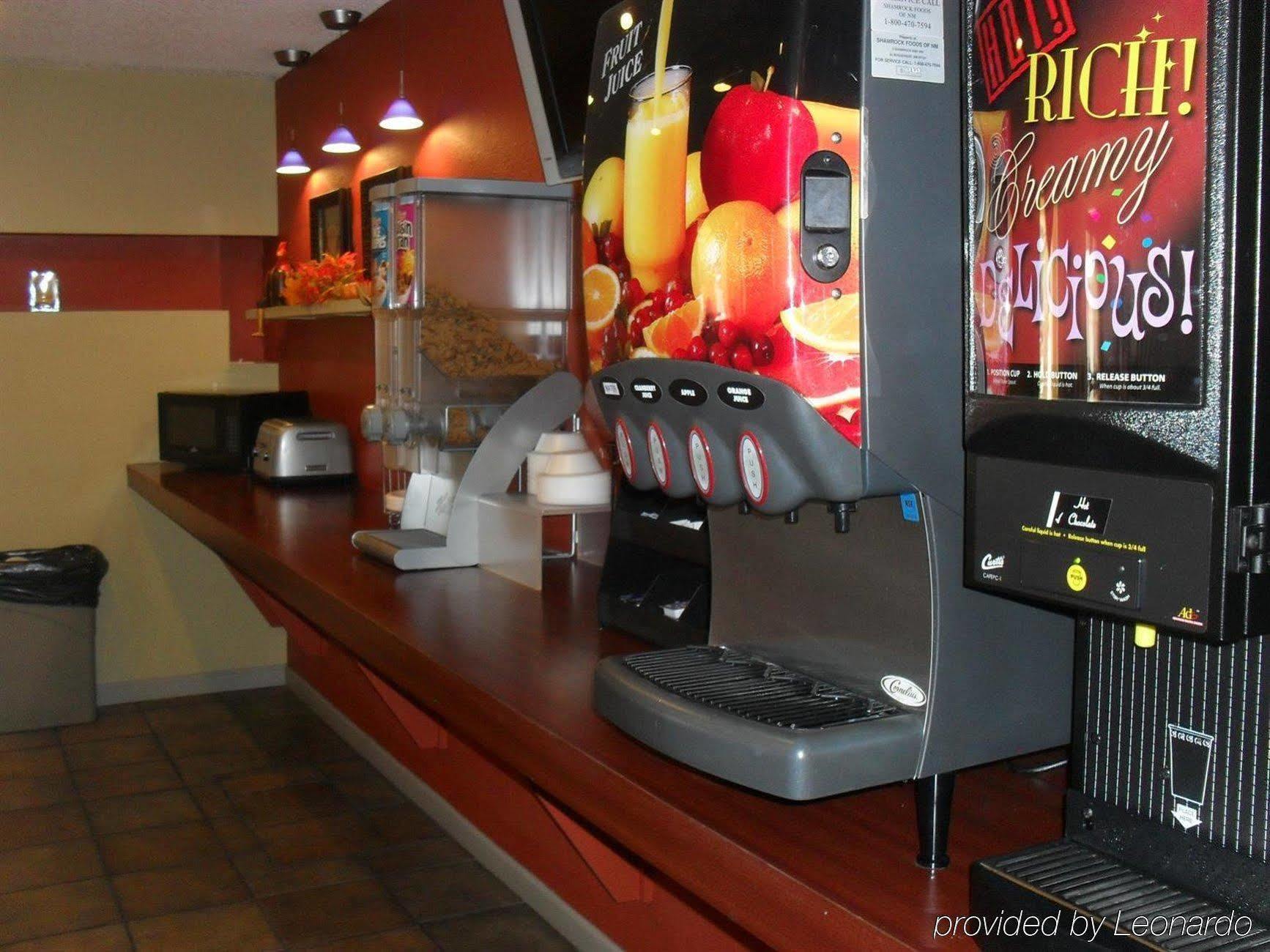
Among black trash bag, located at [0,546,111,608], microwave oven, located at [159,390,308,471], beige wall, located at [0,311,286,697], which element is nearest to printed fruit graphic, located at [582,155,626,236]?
microwave oven, located at [159,390,308,471]

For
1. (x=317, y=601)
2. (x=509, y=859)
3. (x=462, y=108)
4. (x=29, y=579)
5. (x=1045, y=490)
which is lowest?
(x=509, y=859)

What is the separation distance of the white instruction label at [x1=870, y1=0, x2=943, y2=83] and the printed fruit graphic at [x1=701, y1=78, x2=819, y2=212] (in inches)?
3.4

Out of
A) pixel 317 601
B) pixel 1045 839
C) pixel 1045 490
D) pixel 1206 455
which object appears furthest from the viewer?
pixel 317 601

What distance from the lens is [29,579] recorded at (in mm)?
4719

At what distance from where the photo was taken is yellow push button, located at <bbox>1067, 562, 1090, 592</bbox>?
1.00 metres

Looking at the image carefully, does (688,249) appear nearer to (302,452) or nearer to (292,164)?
(302,452)

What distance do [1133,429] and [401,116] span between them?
10.7 ft

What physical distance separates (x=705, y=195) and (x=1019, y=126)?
1.03 feet

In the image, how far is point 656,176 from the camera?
1352mm

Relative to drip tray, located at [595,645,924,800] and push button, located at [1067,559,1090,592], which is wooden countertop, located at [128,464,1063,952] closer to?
drip tray, located at [595,645,924,800]

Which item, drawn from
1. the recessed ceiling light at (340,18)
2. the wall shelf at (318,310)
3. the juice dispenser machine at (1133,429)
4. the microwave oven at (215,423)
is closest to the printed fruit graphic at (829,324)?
the juice dispenser machine at (1133,429)

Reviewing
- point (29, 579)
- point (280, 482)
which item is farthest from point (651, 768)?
point (29, 579)

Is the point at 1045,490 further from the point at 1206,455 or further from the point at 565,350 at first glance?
the point at 565,350

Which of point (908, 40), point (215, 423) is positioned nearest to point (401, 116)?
point (215, 423)
